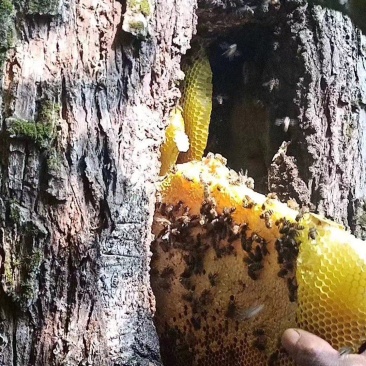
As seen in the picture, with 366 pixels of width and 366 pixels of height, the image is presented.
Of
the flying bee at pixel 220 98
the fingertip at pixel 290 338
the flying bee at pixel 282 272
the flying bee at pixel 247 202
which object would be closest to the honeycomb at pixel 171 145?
the flying bee at pixel 247 202

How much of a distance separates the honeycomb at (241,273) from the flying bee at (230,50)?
0.59 meters

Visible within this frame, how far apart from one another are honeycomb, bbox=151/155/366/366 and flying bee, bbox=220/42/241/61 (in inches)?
23.2

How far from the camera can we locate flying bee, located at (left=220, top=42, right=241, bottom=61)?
249cm

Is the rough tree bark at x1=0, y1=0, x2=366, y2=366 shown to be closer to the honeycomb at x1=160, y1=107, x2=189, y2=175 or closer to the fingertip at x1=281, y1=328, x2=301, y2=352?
the honeycomb at x1=160, y1=107, x2=189, y2=175

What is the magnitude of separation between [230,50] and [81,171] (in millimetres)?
1227

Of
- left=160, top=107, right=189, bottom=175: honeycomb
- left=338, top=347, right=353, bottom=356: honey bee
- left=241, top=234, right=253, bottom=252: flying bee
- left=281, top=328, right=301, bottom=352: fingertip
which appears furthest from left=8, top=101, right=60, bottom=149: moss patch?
left=338, top=347, right=353, bottom=356: honey bee

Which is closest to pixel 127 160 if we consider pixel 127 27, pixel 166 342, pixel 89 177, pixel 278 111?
pixel 89 177

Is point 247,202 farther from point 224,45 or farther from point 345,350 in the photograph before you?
point 224,45

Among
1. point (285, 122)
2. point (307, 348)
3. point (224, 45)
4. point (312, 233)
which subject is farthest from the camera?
point (224, 45)

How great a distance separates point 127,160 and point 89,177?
0.15 metres

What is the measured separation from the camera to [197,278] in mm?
2051

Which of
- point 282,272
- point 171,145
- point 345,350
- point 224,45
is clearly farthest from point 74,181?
point 224,45

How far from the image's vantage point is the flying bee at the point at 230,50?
2.49 m

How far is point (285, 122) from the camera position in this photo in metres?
2.40
